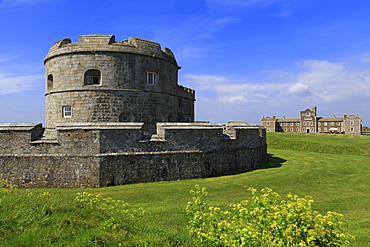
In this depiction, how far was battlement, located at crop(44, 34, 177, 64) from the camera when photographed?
618 inches

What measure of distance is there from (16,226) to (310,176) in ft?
46.5

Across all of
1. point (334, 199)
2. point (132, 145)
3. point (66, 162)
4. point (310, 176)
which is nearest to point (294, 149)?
point (310, 176)

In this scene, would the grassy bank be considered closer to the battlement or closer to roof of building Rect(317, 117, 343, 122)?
the battlement

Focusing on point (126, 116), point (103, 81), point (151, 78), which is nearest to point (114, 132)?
point (126, 116)

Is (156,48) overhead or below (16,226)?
overhead

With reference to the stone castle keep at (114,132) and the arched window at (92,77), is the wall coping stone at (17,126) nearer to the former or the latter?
the stone castle keep at (114,132)

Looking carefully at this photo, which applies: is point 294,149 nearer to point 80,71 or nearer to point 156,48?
point 156,48

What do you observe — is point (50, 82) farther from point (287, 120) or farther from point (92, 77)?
point (287, 120)

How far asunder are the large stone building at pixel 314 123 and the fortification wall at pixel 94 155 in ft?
261

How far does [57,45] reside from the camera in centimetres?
1661

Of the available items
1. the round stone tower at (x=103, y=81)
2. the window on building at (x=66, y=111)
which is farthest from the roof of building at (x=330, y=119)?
the window on building at (x=66, y=111)

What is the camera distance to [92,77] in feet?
53.4

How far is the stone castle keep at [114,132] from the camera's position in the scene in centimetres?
1184

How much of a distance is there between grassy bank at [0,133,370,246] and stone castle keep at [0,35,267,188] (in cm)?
100
